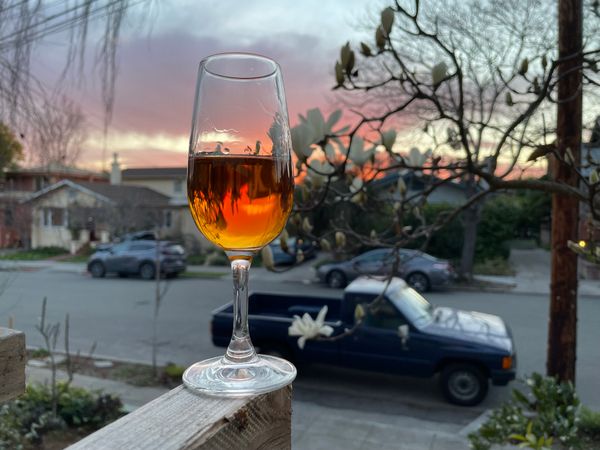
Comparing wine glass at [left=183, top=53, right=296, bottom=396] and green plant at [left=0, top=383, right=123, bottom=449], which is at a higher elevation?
wine glass at [left=183, top=53, right=296, bottom=396]

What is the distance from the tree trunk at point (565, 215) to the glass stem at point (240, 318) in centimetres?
285

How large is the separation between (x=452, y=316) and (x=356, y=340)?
5.19 ft

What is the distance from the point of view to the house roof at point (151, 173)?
35.9 metres

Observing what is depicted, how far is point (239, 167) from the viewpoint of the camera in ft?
2.68

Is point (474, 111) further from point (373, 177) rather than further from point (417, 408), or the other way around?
point (373, 177)

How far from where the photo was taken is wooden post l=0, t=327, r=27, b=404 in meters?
0.92

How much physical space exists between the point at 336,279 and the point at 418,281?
265 cm

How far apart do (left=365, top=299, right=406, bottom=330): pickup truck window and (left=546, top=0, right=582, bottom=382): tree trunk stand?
2.68m

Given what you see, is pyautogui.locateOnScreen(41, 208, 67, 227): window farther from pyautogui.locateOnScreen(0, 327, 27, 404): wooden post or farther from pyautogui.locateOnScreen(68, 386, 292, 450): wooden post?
pyautogui.locateOnScreen(68, 386, 292, 450): wooden post

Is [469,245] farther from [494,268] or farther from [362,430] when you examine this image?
[362,430]

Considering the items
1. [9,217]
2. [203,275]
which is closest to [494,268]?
[203,275]

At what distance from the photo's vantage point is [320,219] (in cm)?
1934

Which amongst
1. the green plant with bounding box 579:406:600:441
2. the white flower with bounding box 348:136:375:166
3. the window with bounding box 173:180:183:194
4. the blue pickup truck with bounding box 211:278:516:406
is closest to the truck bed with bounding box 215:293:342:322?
the blue pickup truck with bounding box 211:278:516:406

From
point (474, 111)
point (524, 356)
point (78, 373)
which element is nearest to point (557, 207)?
point (524, 356)
